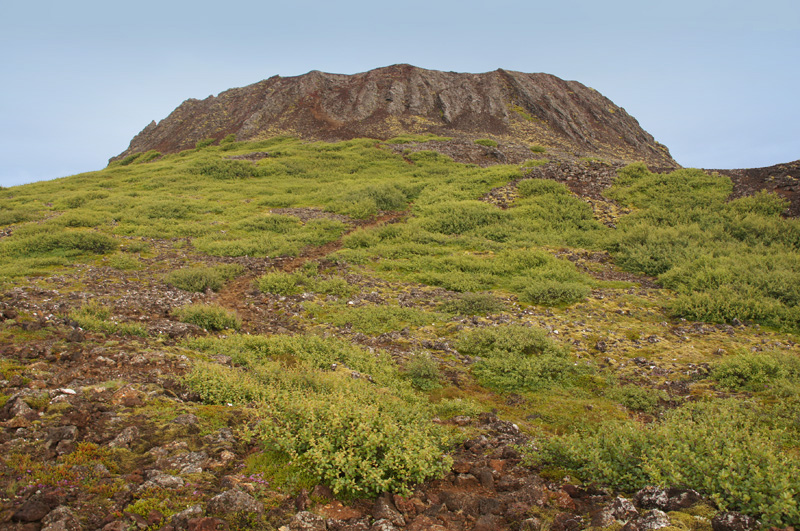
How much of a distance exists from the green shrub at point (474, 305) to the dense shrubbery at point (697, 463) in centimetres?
676

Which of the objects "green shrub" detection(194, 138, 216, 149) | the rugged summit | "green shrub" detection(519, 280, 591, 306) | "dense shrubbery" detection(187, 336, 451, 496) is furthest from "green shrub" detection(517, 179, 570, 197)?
"green shrub" detection(194, 138, 216, 149)

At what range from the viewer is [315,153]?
135 feet

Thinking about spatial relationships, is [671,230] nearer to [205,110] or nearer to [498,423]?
[498,423]

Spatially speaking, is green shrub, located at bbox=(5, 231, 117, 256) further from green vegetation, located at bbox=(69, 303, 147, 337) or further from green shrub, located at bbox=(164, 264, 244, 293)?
green vegetation, located at bbox=(69, 303, 147, 337)

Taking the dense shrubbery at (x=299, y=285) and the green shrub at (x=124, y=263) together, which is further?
the green shrub at (x=124, y=263)

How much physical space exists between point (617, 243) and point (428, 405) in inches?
563

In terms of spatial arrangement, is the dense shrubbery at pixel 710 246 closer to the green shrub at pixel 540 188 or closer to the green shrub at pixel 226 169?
the green shrub at pixel 540 188

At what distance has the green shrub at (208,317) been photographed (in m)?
10.5

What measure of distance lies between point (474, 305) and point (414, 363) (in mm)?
4306

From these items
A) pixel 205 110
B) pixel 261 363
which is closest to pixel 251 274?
pixel 261 363

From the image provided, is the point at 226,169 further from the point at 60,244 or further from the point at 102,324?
the point at 102,324

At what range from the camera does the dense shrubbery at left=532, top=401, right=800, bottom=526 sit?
3852mm

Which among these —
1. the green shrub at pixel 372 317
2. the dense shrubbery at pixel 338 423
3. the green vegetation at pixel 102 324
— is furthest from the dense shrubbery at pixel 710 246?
the green vegetation at pixel 102 324

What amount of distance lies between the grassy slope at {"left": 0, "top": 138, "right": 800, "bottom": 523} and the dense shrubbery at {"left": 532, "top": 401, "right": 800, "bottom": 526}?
5cm
